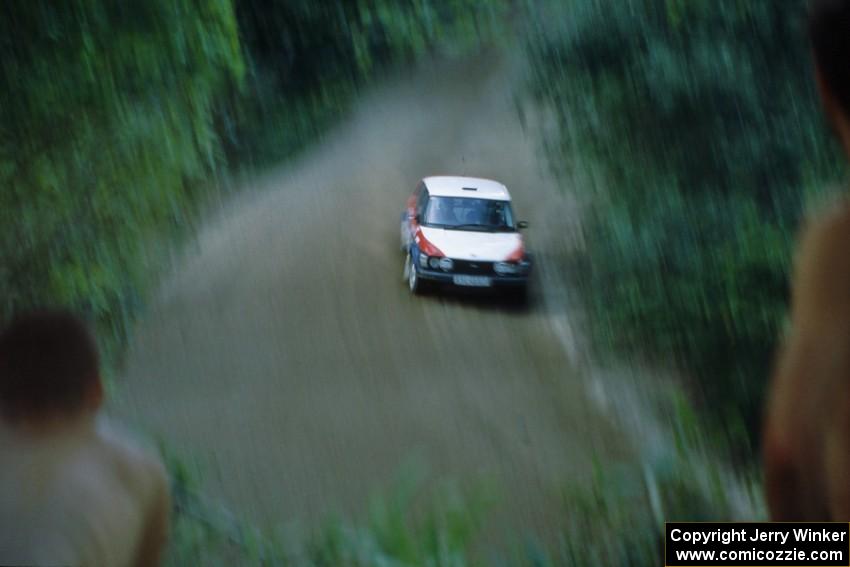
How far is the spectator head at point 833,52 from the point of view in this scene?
7.59 ft

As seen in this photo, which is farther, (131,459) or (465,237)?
(465,237)

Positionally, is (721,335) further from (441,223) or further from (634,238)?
(441,223)

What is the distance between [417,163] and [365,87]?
10.8 inches

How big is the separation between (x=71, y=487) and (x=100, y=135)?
99 centimetres

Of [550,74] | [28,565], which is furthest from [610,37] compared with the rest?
[28,565]

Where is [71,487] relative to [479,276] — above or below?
below

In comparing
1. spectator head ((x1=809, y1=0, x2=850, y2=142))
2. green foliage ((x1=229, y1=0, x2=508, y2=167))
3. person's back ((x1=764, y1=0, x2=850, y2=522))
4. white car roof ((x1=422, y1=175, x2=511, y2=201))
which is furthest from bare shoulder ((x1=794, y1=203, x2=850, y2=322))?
green foliage ((x1=229, y1=0, x2=508, y2=167))

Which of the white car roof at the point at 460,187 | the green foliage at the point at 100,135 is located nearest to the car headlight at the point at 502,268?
the white car roof at the point at 460,187

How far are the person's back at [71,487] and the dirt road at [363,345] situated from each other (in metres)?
0.13

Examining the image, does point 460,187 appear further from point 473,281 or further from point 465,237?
point 473,281

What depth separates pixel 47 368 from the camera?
8.06 feet

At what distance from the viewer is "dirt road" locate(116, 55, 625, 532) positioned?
2.49m

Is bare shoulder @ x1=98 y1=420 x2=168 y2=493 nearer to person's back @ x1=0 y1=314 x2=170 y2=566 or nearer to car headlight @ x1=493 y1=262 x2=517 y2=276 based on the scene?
person's back @ x1=0 y1=314 x2=170 y2=566

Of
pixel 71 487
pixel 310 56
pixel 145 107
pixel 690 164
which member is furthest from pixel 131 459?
pixel 690 164
